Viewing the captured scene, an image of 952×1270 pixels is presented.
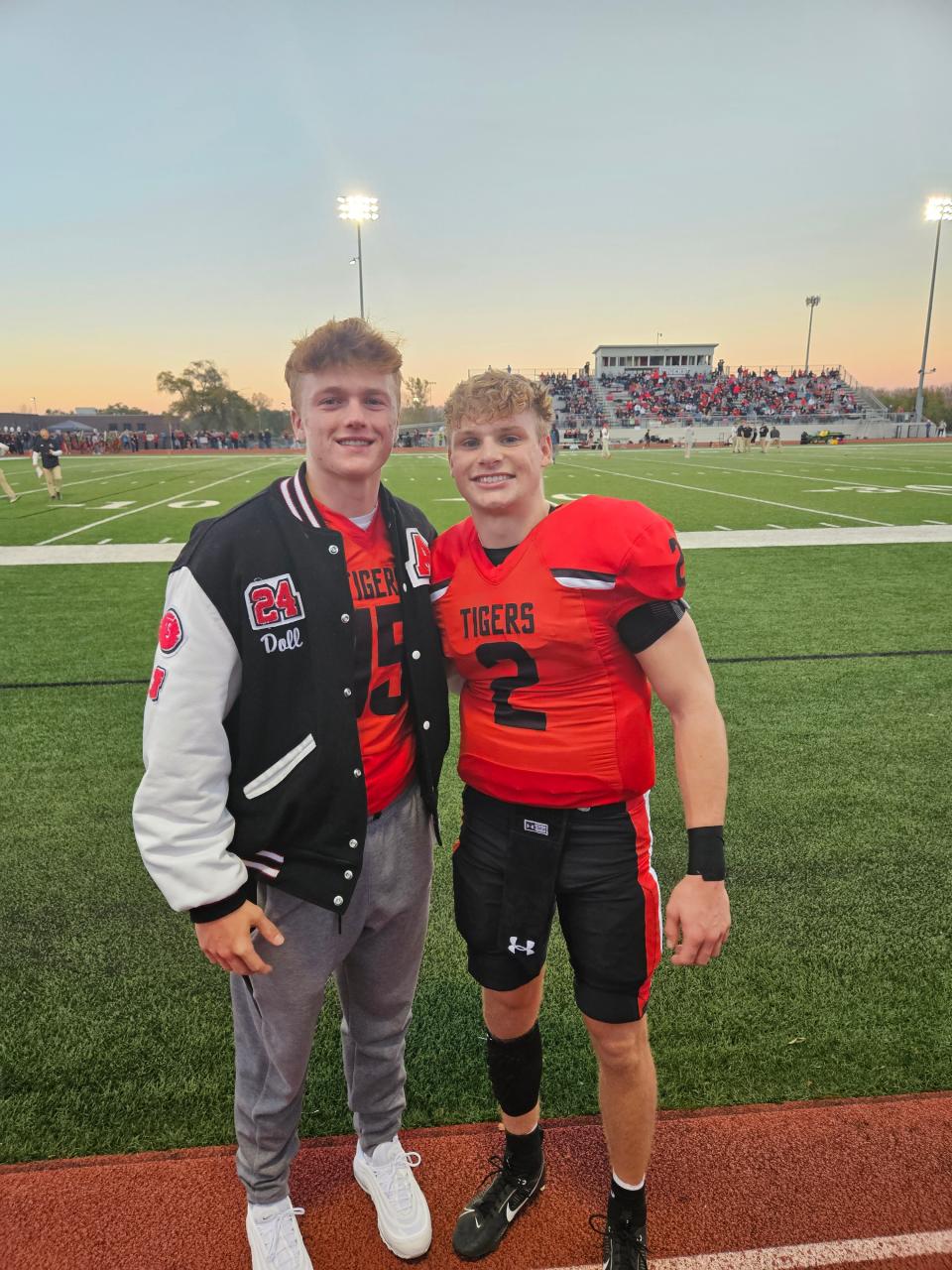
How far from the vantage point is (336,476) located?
72.8 inches

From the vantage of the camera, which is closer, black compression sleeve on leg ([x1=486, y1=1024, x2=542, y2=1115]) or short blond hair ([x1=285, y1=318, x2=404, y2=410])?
short blond hair ([x1=285, y1=318, x2=404, y2=410])

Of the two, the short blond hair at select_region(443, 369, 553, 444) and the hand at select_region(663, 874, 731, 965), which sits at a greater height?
the short blond hair at select_region(443, 369, 553, 444)

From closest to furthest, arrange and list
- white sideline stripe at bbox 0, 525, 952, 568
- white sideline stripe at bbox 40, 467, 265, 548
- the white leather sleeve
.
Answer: the white leather sleeve < white sideline stripe at bbox 0, 525, 952, 568 < white sideline stripe at bbox 40, 467, 265, 548

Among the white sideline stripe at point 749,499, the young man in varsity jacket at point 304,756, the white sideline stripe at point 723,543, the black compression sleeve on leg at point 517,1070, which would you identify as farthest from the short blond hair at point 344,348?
the white sideline stripe at point 749,499

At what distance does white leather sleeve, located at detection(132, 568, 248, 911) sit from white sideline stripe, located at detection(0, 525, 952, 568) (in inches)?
400

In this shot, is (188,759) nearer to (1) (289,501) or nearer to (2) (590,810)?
(1) (289,501)

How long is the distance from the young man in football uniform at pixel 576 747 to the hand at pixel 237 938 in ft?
1.74

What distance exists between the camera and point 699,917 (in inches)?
71.4

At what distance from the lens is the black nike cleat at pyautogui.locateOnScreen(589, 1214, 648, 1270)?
193 cm

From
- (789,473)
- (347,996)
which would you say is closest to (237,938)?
(347,996)

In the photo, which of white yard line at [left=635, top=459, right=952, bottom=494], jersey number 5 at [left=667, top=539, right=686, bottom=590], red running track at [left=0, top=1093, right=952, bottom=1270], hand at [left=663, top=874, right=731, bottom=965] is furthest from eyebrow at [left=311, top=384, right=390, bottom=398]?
white yard line at [left=635, top=459, right=952, bottom=494]

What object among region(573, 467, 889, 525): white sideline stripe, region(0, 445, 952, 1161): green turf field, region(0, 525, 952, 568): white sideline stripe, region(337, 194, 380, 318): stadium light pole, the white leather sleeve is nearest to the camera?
the white leather sleeve

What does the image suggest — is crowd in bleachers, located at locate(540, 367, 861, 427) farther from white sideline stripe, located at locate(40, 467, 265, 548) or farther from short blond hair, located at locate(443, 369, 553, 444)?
short blond hair, located at locate(443, 369, 553, 444)

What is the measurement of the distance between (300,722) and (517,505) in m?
0.72
